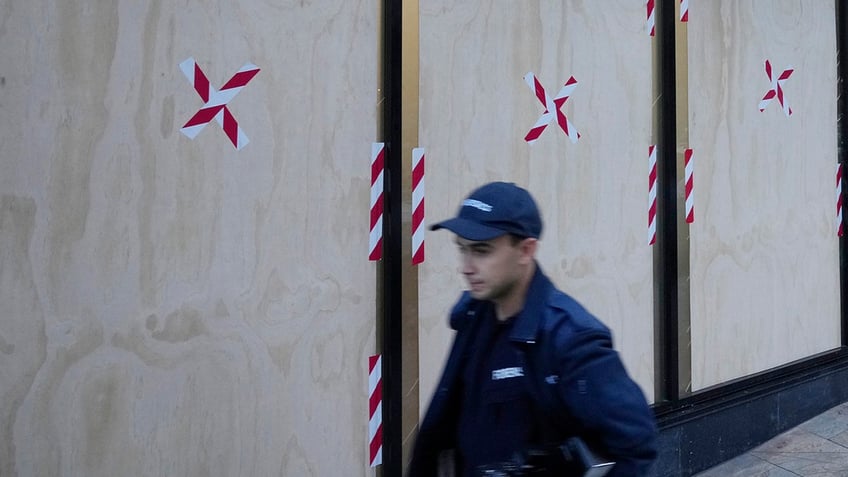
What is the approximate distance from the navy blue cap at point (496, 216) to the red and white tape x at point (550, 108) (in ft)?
9.21

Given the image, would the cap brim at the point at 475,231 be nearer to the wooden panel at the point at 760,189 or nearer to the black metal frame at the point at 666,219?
the black metal frame at the point at 666,219

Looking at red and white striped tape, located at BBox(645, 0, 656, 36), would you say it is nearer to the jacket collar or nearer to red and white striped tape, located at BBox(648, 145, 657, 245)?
red and white striped tape, located at BBox(648, 145, 657, 245)

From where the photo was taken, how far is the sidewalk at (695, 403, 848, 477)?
6.62 metres

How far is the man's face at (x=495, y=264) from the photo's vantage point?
2518 mm

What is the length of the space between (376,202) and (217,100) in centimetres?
94

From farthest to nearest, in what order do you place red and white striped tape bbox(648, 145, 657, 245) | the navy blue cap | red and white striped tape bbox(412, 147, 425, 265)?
red and white striped tape bbox(648, 145, 657, 245) → red and white striped tape bbox(412, 147, 425, 265) → the navy blue cap

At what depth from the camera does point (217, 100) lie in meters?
3.91

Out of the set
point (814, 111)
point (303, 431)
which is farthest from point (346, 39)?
point (814, 111)

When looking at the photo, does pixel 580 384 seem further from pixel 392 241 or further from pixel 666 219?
pixel 666 219

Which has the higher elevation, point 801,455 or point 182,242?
point 182,242

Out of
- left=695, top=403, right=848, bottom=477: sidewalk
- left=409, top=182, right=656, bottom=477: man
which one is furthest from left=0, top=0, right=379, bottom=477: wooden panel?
left=695, top=403, right=848, bottom=477: sidewalk

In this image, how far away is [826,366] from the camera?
8.08 meters

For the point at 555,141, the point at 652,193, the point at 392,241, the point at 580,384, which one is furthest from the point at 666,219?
the point at 580,384

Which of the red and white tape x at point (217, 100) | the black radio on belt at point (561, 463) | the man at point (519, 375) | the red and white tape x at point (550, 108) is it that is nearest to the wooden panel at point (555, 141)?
the red and white tape x at point (550, 108)
